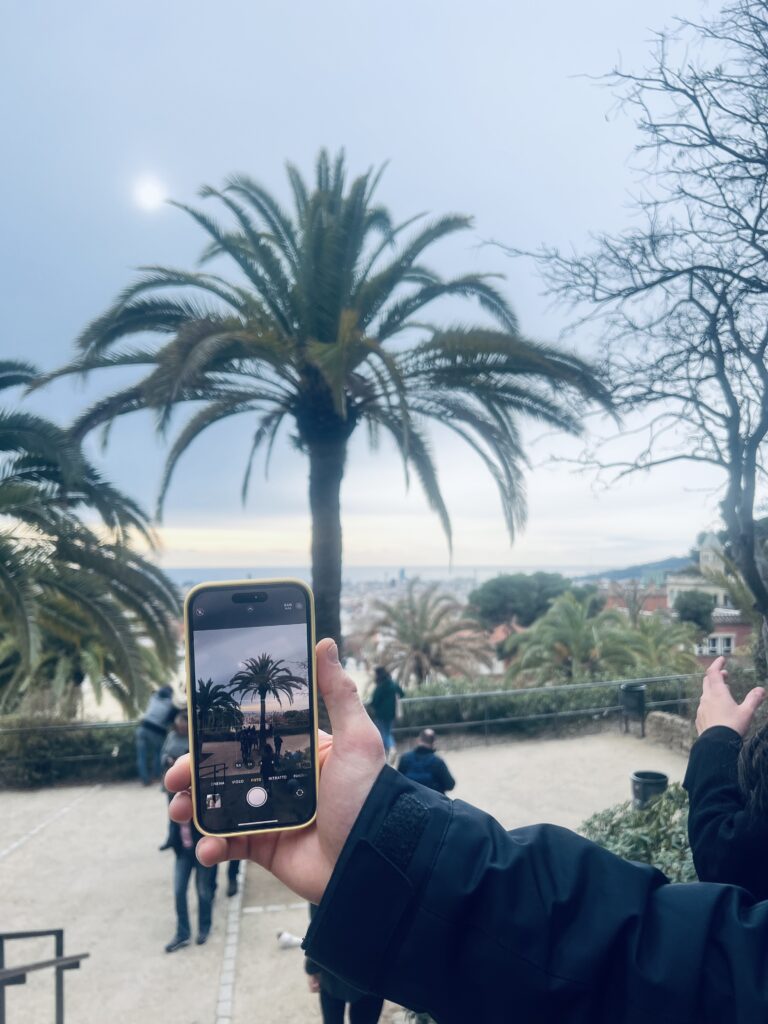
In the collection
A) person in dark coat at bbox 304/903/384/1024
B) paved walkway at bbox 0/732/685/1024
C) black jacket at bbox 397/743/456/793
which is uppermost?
black jacket at bbox 397/743/456/793

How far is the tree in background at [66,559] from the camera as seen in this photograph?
8703 mm

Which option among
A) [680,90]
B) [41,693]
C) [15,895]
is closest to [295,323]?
[680,90]

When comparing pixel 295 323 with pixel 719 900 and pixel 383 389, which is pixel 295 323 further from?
pixel 719 900

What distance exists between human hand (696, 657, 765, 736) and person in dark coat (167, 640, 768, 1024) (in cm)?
76

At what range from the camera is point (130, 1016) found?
17.1ft

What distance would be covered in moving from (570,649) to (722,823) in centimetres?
1704

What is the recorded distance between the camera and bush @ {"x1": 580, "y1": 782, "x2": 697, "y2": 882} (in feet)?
12.1

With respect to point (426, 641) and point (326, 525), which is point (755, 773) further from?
point (426, 641)

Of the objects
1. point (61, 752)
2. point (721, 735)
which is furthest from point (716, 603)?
point (721, 735)

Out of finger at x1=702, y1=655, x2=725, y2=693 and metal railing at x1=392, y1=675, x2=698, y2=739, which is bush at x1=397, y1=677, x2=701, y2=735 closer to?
metal railing at x1=392, y1=675, x2=698, y2=739

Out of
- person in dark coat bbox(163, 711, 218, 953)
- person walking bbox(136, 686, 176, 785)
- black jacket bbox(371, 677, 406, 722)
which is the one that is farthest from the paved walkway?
black jacket bbox(371, 677, 406, 722)

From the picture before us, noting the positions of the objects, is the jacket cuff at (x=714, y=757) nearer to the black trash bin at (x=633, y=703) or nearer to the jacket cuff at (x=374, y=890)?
the jacket cuff at (x=374, y=890)

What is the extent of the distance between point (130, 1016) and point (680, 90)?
7248 mm

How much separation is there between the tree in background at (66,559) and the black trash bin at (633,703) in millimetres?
7676
